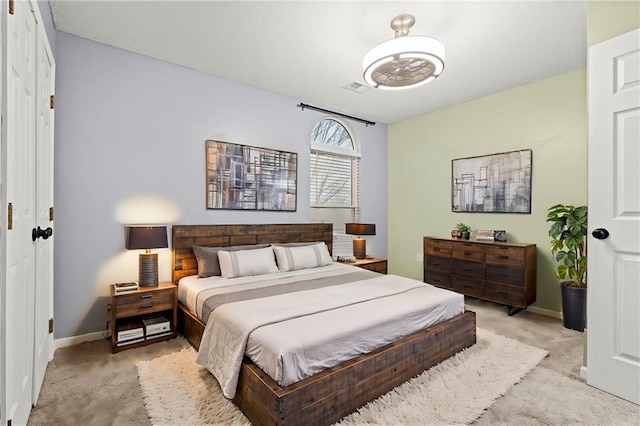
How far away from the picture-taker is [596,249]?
2.11m

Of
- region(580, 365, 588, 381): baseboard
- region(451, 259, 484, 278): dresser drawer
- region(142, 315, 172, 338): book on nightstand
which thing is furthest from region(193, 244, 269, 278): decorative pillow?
region(580, 365, 588, 381): baseboard

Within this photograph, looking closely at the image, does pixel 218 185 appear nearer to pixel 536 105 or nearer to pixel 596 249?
pixel 596 249

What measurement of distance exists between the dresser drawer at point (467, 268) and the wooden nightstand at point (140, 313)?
3.32 metres

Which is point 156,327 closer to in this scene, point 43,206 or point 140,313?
point 140,313

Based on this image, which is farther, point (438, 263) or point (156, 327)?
point (438, 263)

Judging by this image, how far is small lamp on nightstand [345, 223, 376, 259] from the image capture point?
453 cm

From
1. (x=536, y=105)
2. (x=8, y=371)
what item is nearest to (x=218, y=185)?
(x=8, y=371)

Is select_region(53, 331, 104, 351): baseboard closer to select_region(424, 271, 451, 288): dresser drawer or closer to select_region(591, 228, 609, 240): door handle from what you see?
select_region(424, 271, 451, 288): dresser drawer

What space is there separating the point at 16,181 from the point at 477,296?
4302 millimetres

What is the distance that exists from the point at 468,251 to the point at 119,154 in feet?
13.3

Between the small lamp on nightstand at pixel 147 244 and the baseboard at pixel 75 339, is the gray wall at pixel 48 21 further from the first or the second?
the baseboard at pixel 75 339

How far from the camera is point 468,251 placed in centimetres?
399

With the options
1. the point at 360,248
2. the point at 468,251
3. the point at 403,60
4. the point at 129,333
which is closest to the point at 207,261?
the point at 129,333

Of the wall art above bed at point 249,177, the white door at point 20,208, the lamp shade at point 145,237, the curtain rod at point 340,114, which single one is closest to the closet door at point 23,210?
the white door at point 20,208
